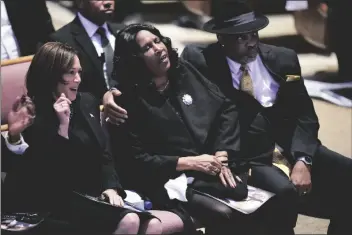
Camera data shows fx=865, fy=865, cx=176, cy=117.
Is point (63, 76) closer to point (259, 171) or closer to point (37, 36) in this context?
point (259, 171)

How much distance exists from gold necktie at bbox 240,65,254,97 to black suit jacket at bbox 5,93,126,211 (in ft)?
2.84

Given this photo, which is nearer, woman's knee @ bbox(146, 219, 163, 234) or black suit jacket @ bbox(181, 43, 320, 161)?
woman's knee @ bbox(146, 219, 163, 234)

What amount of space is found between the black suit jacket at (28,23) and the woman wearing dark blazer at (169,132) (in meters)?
1.47

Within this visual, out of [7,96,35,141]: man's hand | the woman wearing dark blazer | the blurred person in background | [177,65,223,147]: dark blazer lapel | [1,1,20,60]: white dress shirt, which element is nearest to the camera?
[7,96,35,141]: man's hand

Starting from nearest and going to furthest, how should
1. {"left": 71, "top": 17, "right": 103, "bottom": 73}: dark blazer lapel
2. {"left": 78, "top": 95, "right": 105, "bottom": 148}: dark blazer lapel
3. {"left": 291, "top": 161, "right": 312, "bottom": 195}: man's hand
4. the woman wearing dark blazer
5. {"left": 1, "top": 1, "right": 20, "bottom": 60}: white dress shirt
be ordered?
{"left": 78, "top": 95, "right": 105, "bottom": 148}: dark blazer lapel < the woman wearing dark blazer < {"left": 291, "top": 161, "right": 312, "bottom": 195}: man's hand < {"left": 71, "top": 17, "right": 103, "bottom": 73}: dark blazer lapel < {"left": 1, "top": 1, "right": 20, "bottom": 60}: white dress shirt

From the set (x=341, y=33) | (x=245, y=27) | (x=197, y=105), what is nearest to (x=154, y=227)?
(x=197, y=105)

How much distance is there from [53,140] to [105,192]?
36 centimetres

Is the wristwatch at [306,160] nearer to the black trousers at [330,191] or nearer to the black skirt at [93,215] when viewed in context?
the black trousers at [330,191]

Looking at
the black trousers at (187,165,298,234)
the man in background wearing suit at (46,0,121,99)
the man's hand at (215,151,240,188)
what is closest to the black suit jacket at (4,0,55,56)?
the man in background wearing suit at (46,0,121,99)

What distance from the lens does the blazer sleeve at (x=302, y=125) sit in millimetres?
4254

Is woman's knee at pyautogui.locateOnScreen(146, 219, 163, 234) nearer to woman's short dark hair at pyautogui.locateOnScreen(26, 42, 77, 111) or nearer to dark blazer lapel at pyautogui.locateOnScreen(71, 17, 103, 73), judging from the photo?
woman's short dark hair at pyautogui.locateOnScreen(26, 42, 77, 111)

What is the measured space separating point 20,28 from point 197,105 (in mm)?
1719

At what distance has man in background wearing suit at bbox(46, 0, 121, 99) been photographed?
474 centimetres

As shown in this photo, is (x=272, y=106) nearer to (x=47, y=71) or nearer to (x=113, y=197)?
(x=113, y=197)
